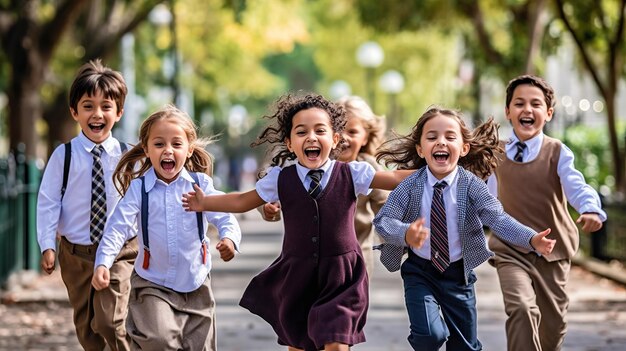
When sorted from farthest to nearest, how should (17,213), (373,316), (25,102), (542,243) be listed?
(25,102) < (17,213) < (373,316) < (542,243)

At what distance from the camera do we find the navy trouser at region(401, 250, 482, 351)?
7.05 metres

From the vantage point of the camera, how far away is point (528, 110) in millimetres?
8055

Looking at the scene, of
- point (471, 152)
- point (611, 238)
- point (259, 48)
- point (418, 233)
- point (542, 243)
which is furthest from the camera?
point (259, 48)

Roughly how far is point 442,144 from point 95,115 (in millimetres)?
2097

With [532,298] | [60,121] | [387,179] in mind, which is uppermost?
[60,121]

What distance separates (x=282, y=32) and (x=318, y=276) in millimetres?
27889

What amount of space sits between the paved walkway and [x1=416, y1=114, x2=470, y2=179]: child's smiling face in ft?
12.8

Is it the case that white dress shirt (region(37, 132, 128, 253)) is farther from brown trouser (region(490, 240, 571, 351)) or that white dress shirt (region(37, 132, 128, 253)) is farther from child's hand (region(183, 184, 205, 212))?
brown trouser (region(490, 240, 571, 351))

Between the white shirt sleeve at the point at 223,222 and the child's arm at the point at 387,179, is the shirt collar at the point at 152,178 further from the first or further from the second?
the child's arm at the point at 387,179

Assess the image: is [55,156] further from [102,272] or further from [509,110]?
[509,110]

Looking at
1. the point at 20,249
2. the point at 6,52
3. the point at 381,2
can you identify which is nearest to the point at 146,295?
the point at 20,249

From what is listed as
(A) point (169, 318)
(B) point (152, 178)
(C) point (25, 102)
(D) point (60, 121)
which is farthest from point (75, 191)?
(D) point (60, 121)

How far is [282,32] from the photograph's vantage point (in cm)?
3469

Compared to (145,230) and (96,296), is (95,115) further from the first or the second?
(145,230)
